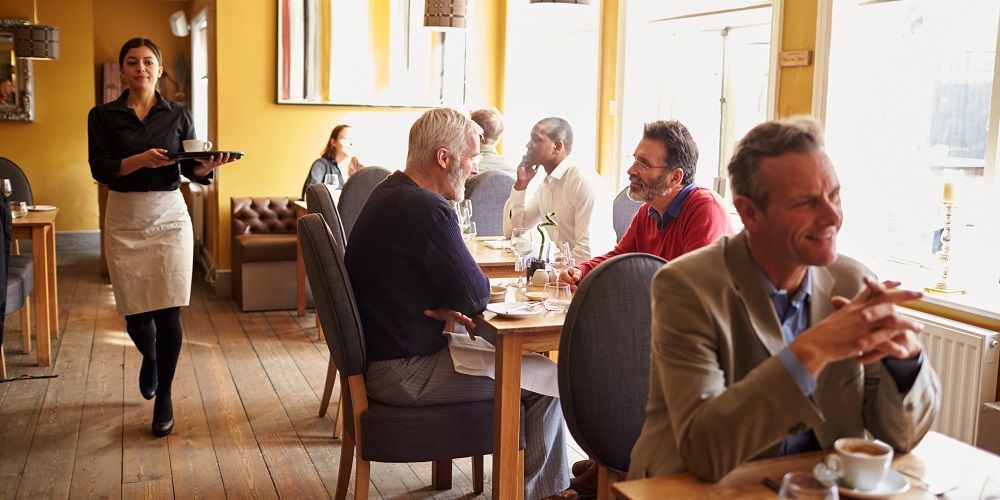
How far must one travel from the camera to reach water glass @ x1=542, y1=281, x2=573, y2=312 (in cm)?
278

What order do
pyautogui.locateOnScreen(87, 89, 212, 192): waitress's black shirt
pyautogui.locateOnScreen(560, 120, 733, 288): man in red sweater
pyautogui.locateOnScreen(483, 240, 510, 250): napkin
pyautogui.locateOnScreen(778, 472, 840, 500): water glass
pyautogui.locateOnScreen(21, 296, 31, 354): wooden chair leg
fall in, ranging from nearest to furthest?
1. pyautogui.locateOnScreen(778, 472, 840, 500): water glass
2. pyautogui.locateOnScreen(560, 120, 733, 288): man in red sweater
3. pyautogui.locateOnScreen(87, 89, 212, 192): waitress's black shirt
4. pyautogui.locateOnScreen(483, 240, 510, 250): napkin
5. pyautogui.locateOnScreen(21, 296, 31, 354): wooden chair leg

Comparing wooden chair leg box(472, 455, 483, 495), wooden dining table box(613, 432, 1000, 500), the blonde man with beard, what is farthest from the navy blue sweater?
wooden dining table box(613, 432, 1000, 500)

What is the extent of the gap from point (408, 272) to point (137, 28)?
886 centimetres

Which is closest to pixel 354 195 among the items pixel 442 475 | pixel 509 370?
pixel 442 475

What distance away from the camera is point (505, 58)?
23.2 feet

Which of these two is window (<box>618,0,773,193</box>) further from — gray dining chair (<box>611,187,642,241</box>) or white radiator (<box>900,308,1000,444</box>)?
white radiator (<box>900,308,1000,444</box>)

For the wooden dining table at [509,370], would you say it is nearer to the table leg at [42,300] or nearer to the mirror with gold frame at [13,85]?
the table leg at [42,300]

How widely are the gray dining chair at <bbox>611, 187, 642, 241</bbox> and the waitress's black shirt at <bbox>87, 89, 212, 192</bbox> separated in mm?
A: 1932

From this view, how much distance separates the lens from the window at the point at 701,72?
5.05m

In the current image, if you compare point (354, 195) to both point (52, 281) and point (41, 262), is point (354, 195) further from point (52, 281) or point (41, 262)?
point (52, 281)

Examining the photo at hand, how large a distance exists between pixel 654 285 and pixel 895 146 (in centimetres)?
297

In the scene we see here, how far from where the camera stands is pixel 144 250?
3.72 m

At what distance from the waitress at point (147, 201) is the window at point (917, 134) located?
273 centimetres

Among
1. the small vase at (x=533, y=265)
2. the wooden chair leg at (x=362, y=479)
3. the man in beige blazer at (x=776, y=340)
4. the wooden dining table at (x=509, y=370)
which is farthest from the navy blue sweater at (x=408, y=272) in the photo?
the man in beige blazer at (x=776, y=340)
